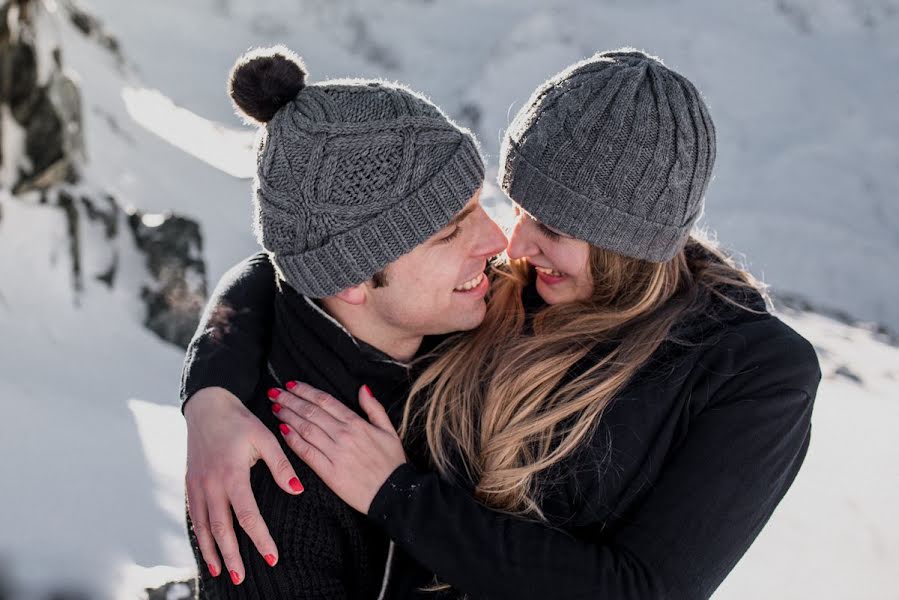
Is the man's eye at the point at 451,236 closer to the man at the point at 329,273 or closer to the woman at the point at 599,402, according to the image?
the man at the point at 329,273

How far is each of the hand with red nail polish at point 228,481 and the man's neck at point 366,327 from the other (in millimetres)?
263

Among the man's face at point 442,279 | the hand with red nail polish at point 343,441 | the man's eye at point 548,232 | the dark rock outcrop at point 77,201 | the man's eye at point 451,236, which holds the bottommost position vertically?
the dark rock outcrop at point 77,201

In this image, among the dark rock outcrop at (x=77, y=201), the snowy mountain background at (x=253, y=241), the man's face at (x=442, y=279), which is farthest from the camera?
the dark rock outcrop at (x=77, y=201)

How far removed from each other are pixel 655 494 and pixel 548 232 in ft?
1.88

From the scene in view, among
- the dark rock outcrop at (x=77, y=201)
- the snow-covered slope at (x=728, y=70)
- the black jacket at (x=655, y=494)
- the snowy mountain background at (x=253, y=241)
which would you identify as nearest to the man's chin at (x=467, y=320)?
the black jacket at (x=655, y=494)

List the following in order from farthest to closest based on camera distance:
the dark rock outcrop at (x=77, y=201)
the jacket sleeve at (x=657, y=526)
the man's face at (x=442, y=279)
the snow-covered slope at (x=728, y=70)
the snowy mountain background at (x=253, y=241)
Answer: the snow-covered slope at (x=728, y=70) → the dark rock outcrop at (x=77, y=201) → the snowy mountain background at (x=253, y=241) → the man's face at (x=442, y=279) → the jacket sleeve at (x=657, y=526)

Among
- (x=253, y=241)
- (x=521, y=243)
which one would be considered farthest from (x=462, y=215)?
(x=253, y=241)

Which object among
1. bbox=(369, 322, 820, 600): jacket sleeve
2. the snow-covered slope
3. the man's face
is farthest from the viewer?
the snow-covered slope

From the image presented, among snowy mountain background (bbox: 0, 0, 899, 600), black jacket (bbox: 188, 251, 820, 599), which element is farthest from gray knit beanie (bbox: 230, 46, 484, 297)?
snowy mountain background (bbox: 0, 0, 899, 600)

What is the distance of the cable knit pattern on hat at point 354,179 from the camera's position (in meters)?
1.54

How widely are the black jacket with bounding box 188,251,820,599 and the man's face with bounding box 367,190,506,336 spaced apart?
32 cm

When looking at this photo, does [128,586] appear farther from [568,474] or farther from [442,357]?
[568,474]

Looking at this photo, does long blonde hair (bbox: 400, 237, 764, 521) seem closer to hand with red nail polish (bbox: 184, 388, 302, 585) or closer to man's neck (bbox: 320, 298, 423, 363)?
man's neck (bbox: 320, 298, 423, 363)

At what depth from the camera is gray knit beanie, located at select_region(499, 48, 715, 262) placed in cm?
162
